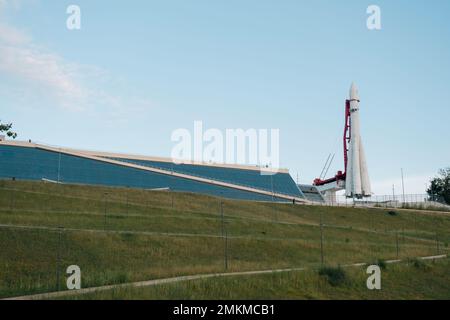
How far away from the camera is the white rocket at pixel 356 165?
84.3 meters

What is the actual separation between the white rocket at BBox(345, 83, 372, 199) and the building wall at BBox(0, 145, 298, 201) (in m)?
13.2

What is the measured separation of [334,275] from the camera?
915 inches

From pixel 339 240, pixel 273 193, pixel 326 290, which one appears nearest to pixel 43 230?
pixel 326 290

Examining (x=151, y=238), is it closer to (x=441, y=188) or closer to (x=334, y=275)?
(x=334, y=275)

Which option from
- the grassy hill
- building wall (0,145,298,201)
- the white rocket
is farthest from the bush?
the white rocket

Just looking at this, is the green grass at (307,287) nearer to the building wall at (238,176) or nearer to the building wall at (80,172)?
the building wall at (80,172)

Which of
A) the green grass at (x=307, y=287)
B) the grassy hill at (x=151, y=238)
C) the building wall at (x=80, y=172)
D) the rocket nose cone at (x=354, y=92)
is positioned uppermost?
the rocket nose cone at (x=354, y=92)

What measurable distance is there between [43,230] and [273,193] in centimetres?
5903

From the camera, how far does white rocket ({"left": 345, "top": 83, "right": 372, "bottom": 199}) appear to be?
8431cm

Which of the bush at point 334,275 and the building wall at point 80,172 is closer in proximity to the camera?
the bush at point 334,275

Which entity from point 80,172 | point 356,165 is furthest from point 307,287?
point 356,165

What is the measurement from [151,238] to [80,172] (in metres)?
44.0

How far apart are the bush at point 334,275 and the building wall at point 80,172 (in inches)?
2153

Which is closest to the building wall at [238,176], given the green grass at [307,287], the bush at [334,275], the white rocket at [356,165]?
the white rocket at [356,165]
